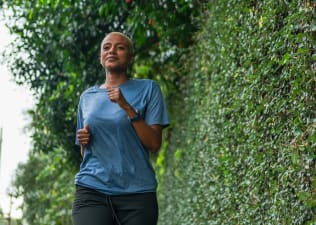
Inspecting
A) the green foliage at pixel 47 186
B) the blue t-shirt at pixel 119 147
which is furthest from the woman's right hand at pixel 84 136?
the green foliage at pixel 47 186

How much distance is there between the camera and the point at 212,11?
23.7 feet

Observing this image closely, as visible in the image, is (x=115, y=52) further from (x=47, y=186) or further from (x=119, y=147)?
(x=47, y=186)

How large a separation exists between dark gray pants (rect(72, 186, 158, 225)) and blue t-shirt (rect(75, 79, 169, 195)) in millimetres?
37

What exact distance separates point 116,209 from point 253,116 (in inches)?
51.6

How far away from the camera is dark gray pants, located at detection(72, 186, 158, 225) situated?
380 cm

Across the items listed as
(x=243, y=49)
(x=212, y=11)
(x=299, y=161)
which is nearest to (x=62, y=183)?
Answer: (x=212, y=11)

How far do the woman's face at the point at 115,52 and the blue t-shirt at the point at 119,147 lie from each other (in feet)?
0.51

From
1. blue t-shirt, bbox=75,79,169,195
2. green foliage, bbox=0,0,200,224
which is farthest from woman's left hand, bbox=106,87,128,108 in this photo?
green foliage, bbox=0,0,200,224

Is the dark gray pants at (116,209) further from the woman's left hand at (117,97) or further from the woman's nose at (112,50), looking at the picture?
the woman's nose at (112,50)

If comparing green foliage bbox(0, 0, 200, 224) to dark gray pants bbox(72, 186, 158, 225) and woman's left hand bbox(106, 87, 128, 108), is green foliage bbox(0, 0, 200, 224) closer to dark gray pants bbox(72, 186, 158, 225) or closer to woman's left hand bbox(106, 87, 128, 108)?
woman's left hand bbox(106, 87, 128, 108)

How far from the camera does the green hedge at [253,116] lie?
3570mm

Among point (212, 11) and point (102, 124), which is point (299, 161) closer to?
point (102, 124)

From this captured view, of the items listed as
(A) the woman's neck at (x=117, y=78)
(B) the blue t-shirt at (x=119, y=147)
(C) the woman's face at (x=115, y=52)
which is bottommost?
(B) the blue t-shirt at (x=119, y=147)

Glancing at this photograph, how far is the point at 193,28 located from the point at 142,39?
3.34 feet
